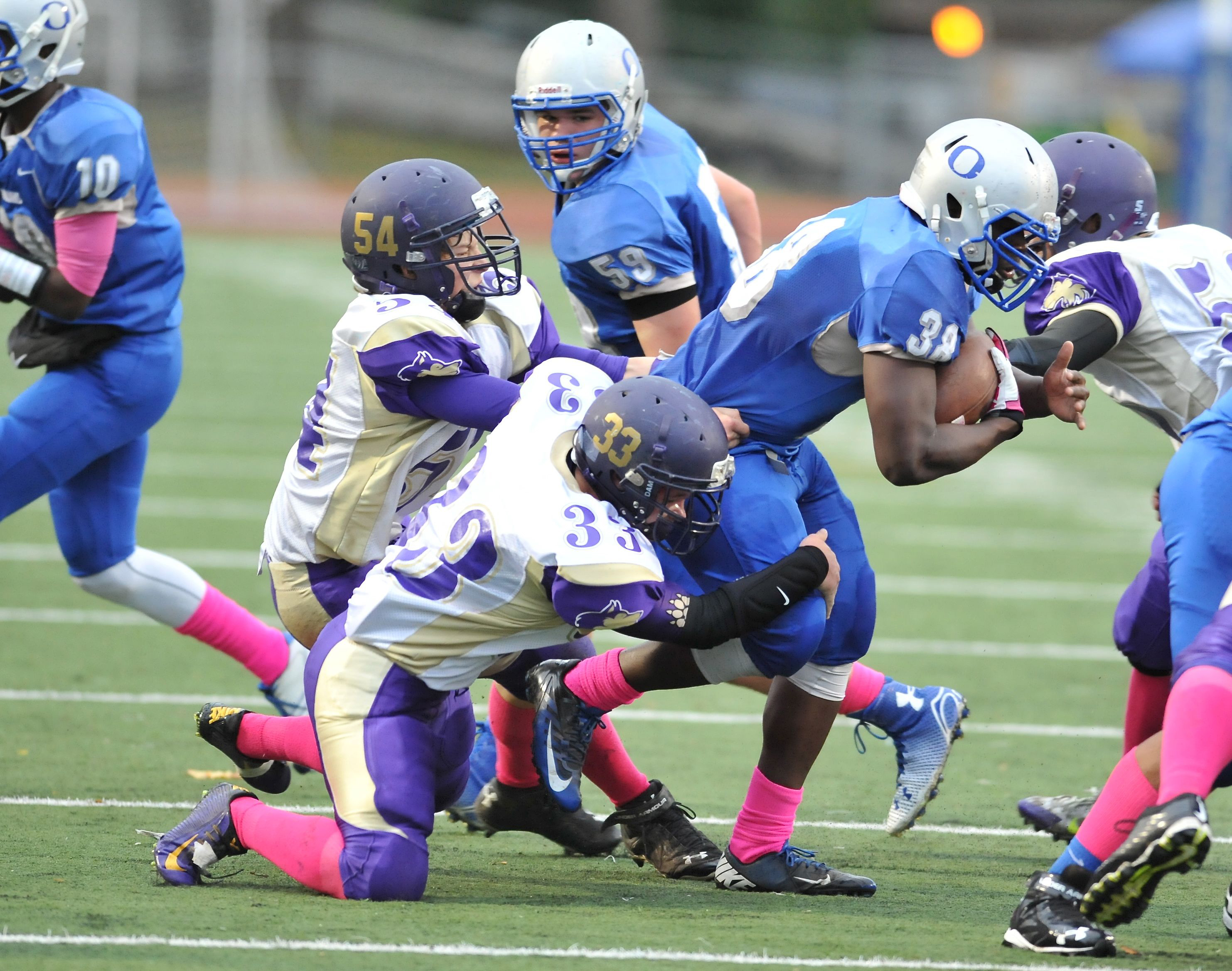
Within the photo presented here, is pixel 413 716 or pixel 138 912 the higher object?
pixel 413 716

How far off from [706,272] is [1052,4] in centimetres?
3422

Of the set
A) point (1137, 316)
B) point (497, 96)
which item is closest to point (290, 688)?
point (1137, 316)

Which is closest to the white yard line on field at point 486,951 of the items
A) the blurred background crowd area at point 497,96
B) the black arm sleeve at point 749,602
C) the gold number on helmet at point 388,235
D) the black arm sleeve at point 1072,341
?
the black arm sleeve at point 749,602

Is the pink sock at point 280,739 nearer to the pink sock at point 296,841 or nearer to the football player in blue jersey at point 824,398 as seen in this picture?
the pink sock at point 296,841

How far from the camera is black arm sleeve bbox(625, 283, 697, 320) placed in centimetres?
455

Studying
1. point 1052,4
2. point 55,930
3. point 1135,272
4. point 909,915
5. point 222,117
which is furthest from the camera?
point 1052,4

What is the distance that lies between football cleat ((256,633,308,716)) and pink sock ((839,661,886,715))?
165 cm

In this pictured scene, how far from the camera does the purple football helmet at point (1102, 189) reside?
4305mm

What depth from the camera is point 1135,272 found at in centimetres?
405

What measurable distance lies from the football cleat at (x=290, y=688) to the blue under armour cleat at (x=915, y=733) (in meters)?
1.69

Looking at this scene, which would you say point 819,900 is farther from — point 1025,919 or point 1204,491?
point 1204,491

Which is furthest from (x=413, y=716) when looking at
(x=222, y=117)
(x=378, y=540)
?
(x=222, y=117)

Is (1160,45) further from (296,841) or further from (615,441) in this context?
(296,841)

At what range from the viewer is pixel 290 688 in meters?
5.12
